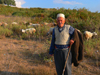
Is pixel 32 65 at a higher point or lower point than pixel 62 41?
lower

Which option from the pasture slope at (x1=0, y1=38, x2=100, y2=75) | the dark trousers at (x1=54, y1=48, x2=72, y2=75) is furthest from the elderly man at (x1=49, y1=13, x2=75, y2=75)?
the pasture slope at (x1=0, y1=38, x2=100, y2=75)

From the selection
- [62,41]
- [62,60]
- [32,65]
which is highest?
[62,41]

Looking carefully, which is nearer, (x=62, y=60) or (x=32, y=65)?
(x=62, y=60)

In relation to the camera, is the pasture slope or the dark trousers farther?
the pasture slope

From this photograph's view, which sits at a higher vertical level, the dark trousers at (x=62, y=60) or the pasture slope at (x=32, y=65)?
the dark trousers at (x=62, y=60)

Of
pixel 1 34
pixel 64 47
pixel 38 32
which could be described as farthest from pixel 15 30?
pixel 64 47

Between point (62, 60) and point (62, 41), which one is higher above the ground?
point (62, 41)

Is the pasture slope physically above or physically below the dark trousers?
below

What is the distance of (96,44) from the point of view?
3920 mm

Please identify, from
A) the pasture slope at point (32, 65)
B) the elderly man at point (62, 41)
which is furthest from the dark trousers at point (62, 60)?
the pasture slope at point (32, 65)

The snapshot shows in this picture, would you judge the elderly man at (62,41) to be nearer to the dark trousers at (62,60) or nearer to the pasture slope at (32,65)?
the dark trousers at (62,60)

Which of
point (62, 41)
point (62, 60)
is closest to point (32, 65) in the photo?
point (62, 60)

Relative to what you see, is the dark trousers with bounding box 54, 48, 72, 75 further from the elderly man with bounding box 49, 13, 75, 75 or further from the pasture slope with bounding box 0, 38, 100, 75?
the pasture slope with bounding box 0, 38, 100, 75

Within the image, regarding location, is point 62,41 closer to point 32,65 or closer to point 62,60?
point 62,60
